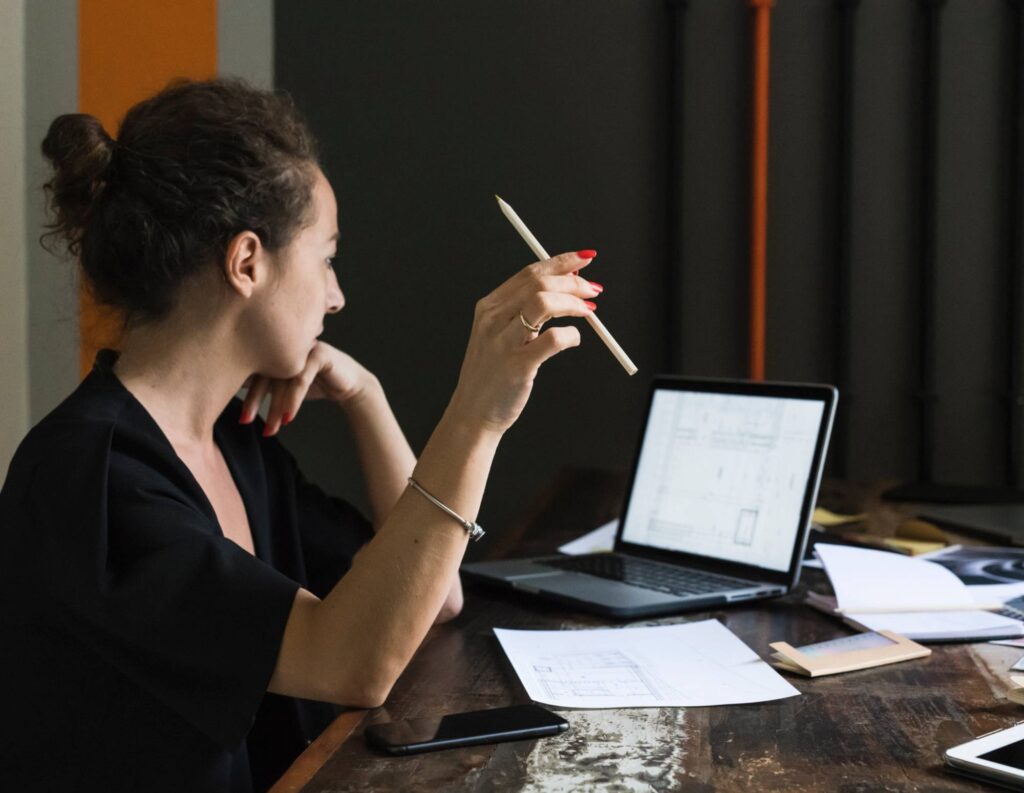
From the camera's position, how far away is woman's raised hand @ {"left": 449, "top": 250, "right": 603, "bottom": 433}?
3.43 ft

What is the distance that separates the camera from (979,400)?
102 inches

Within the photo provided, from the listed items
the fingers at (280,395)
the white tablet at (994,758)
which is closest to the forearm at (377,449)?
the fingers at (280,395)

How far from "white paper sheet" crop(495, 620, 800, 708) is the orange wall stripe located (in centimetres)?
130

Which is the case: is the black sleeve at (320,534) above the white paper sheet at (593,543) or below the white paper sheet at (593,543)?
above

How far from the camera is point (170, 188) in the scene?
4.14 feet

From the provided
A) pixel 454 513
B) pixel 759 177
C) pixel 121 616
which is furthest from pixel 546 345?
pixel 759 177

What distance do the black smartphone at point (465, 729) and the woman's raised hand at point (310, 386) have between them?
0.63m

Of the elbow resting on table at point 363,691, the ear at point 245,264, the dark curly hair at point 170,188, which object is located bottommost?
the elbow resting on table at point 363,691

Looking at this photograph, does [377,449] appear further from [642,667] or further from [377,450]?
[642,667]

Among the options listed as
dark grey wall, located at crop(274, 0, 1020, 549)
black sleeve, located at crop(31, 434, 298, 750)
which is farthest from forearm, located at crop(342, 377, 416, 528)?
dark grey wall, located at crop(274, 0, 1020, 549)

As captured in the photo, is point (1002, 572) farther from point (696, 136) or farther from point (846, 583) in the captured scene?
point (696, 136)

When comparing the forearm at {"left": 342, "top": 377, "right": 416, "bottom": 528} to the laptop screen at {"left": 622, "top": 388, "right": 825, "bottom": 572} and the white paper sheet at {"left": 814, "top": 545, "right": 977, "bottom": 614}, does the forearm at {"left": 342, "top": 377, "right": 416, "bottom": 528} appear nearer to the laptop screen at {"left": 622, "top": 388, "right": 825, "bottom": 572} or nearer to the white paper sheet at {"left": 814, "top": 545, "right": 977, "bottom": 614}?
the laptop screen at {"left": 622, "top": 388, "right": 825, "bottom": 572}

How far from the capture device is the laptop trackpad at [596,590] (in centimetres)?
142

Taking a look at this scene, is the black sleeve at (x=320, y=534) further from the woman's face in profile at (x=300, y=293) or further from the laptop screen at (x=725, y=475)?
the laptop screen at (x=725, y=475)
